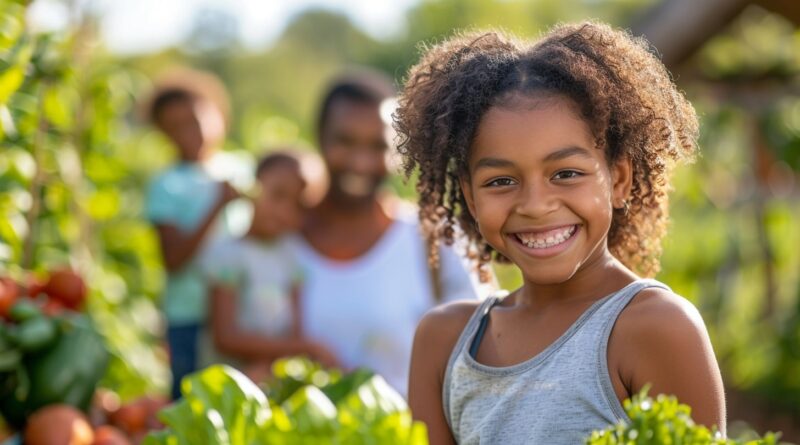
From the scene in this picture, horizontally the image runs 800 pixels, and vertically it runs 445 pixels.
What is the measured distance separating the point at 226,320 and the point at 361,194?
0.65 metres

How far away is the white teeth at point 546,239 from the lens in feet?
6.61

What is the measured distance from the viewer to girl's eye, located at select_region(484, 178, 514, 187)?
2.04m

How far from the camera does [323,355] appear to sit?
13.3ft

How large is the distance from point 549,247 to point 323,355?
2.12 metres

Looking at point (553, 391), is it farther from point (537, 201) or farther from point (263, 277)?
point (263, 277)

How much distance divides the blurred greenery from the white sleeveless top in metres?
0.84

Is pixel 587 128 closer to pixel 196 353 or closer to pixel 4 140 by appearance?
pixel 4 140

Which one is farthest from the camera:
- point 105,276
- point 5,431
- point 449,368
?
point 105,276

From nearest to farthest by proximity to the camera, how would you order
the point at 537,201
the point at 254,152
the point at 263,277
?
1. the point at 537,201
2. the point at 263,277
3. the point at 254,152

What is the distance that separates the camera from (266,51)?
50531mm

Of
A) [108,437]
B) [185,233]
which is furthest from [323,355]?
[185,233]

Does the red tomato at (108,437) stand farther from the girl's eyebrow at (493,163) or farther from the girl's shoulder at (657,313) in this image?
the girl's shoulder at (657,313)

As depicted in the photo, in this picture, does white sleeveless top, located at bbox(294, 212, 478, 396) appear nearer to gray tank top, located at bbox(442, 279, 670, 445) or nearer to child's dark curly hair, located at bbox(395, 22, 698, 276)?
child's dark curly hair, located at bbox(395, 22, 698, 276)

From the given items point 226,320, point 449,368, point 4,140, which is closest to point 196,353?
point 226,320
